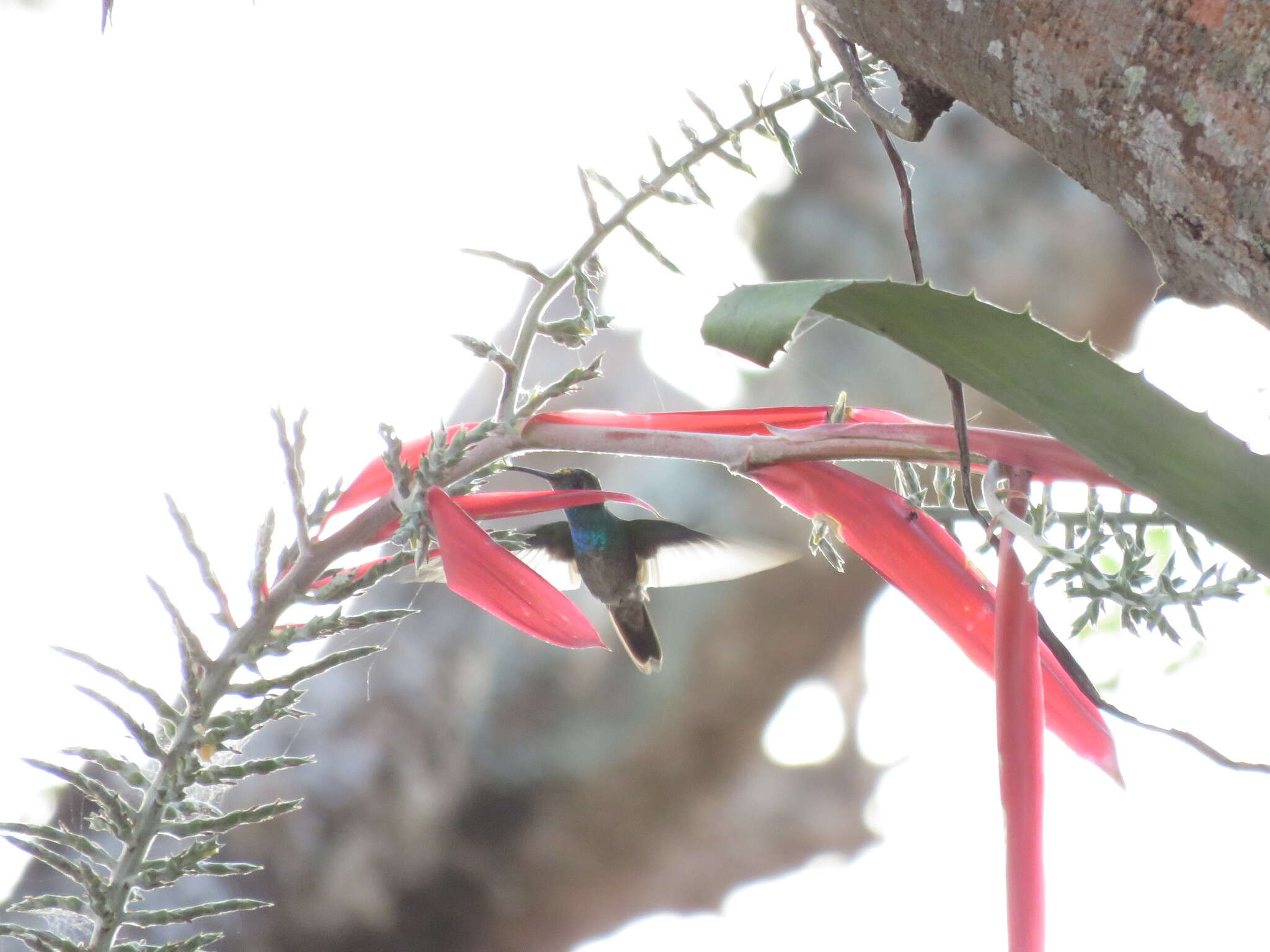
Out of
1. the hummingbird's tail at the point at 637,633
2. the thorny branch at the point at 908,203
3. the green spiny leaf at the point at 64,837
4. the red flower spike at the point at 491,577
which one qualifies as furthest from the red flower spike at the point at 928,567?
the hummingbird's tail at the point at 637,633

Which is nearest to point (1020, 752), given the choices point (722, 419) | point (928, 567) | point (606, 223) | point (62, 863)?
point (928, 567)

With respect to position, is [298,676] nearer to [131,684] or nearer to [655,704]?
[131,684]

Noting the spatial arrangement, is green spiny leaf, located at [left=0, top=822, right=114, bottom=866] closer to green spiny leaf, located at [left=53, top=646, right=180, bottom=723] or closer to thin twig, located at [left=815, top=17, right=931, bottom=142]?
green spiny leaf, located at [left=53, top=646, right=180, bottom=723]

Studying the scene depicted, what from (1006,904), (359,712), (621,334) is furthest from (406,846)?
(1006,904)

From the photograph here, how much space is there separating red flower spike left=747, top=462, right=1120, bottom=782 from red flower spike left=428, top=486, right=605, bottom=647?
14 centimetres

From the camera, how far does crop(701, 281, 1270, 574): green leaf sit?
0.32 meters

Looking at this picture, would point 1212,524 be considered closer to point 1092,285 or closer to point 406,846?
point 406,846

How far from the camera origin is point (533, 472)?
76 centimetres

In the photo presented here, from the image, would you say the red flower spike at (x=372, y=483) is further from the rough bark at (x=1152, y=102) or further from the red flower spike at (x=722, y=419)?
the rough bark at (x=1152, y=102)

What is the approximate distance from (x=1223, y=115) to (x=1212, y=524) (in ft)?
0.49

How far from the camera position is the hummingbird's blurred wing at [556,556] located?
115 cm

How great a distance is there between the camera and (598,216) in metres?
0.50

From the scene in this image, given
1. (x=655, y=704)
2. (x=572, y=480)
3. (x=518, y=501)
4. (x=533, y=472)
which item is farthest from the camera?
(x=655, y=704)

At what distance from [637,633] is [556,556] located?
0.15 meters
